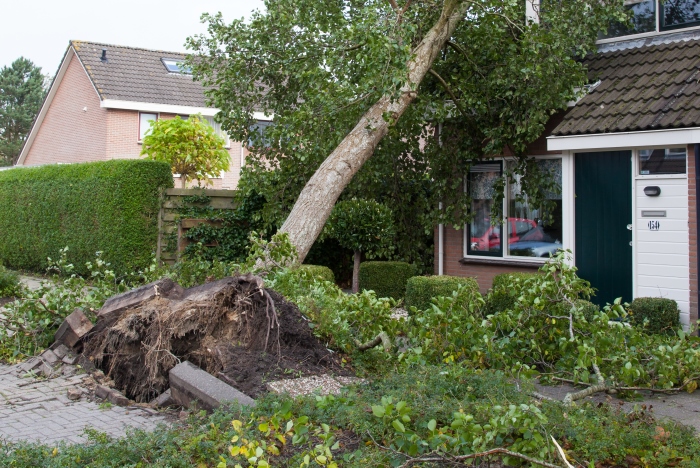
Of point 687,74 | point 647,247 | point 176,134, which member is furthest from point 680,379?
point 176,134

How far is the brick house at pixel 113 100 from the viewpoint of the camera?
1011 inches

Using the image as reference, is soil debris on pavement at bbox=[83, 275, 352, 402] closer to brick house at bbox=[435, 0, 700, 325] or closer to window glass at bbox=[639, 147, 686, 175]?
brick house at bbox=[435, 0, 700, 325]

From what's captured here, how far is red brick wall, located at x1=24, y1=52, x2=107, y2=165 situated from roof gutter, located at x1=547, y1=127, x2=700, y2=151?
1950cm

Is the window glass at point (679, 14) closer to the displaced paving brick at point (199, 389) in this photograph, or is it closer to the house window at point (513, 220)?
the house window at point (513, 220)

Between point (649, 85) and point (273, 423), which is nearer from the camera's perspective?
point (273, 423)

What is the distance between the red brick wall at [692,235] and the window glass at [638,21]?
328 centimetres

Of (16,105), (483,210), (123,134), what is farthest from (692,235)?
(16,105)

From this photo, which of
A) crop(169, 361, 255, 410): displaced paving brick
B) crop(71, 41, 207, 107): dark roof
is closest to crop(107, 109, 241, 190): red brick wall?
crop(71, 41, 207, 107): dark roof

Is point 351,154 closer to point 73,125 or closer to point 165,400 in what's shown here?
point 165,400

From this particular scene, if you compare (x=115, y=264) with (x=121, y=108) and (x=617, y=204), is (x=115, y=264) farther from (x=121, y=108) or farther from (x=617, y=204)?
(x=121, y=108)

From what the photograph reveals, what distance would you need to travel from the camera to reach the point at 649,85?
10375 mm

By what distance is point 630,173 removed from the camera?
32.7 feet

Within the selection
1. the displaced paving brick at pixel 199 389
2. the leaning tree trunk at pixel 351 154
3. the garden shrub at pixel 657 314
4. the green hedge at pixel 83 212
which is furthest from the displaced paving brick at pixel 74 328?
the garden shrub at pixel 657 314

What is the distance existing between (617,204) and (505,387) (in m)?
6.05
